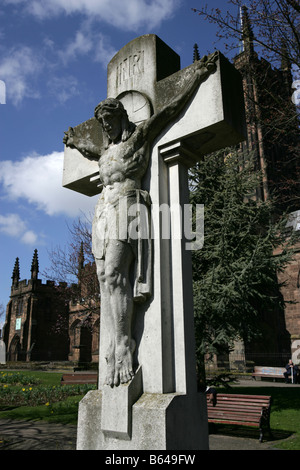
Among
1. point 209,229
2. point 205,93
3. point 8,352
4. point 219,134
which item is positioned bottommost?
point 8,352

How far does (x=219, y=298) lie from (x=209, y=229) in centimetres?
295

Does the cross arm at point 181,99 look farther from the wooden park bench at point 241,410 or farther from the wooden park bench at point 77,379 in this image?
the wooden park bench at point 77,379

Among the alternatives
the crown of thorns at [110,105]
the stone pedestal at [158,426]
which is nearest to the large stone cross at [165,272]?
the stone pedestal at [158,426]

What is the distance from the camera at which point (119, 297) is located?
3387 mm

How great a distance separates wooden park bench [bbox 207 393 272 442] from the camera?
7.59 metres

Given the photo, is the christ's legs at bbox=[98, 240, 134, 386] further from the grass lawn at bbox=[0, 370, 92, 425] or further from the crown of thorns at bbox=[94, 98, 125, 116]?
the grass lawn at bbox=[0, 370, 92, 425]

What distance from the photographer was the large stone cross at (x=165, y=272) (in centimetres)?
302

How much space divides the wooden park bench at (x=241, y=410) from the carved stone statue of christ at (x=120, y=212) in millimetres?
5339

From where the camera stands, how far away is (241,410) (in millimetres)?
7934

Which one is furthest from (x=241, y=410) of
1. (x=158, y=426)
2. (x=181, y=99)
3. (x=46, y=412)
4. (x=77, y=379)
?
(x=77, y=379)

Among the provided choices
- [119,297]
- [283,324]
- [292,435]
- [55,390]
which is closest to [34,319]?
[283,324]

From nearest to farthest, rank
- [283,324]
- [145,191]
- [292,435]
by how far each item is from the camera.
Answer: [145,191], [292,435], [283,324]

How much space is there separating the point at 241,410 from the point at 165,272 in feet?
19.4
